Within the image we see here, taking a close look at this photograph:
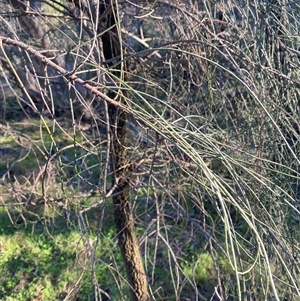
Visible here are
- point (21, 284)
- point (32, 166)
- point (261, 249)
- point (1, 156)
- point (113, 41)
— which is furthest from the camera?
point (1, 156)

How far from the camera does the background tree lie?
1468mm

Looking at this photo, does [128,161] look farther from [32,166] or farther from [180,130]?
[32,166]

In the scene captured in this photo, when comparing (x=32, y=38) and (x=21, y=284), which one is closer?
(x=32, y=38)

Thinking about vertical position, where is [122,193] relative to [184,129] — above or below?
below

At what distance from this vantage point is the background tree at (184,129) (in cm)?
147

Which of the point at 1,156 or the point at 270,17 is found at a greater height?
the point at 270,17

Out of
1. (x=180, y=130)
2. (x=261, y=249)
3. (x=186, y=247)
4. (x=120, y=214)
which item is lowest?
(x=186, y=247)

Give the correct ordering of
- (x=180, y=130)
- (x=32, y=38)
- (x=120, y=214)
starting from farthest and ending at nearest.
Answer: (x=32, y=38), (x=120, y=214), (x=180, y=130)

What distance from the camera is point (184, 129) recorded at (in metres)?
1.36

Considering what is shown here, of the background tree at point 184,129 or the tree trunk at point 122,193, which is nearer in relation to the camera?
the background tree at point 184,129

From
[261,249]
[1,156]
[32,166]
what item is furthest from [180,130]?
[1,156]

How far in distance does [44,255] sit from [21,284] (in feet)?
1.15

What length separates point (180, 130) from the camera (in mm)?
1406

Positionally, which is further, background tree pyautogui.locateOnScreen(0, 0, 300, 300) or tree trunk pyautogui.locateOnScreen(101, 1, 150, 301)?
tree trunk pyautogui.locateOnScreen(101, 1, 150, 301)
